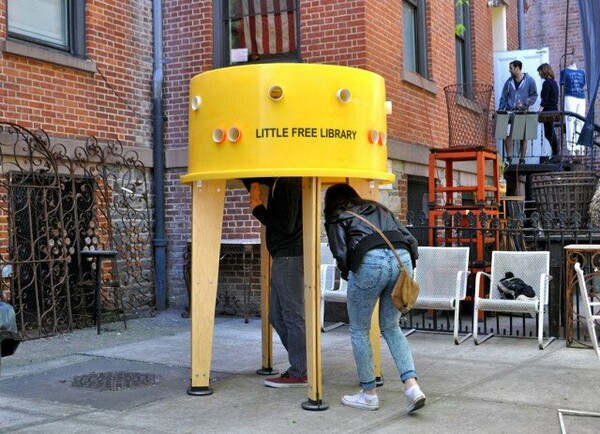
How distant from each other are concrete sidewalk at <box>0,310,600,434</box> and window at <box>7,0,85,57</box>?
11.0 ft

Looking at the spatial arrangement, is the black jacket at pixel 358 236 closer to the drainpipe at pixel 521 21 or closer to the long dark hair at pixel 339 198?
the long dark hair at pixel 339 198

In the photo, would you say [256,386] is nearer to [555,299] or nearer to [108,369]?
[108,369]

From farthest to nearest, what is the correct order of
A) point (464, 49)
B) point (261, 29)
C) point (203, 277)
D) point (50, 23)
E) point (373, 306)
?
point (464, 49), point (261, 29), point (50, 23), point (203, 277), point (373, 306)

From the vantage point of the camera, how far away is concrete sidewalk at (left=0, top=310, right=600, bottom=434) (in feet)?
16.9

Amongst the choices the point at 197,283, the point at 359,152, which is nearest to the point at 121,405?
the point at 197,283

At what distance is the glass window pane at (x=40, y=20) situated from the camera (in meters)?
8.66

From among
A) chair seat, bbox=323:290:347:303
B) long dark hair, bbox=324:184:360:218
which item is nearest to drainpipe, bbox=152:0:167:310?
chair seat, bbox=323:290:347:303

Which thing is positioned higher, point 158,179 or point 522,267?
point 158,179

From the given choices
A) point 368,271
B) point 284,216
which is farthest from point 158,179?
point 368,271

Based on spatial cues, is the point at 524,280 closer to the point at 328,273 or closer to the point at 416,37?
the point at 328,273

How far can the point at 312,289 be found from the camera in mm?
5590

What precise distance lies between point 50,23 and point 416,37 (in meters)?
5.44

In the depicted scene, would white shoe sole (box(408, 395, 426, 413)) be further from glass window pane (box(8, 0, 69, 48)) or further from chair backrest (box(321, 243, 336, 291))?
glass window pane (box(8, 0, 69, 48))

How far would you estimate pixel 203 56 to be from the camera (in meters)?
10.5
